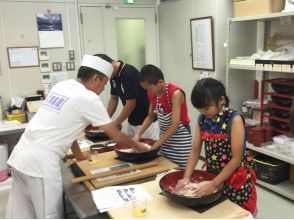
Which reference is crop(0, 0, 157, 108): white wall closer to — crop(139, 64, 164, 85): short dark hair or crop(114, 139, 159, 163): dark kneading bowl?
crop(139, 64, 164, 85): short dark hair

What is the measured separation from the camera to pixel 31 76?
12.7ft

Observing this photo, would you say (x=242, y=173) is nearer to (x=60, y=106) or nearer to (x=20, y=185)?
(x=60, y=106)

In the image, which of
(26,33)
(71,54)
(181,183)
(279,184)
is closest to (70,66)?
(71,54)

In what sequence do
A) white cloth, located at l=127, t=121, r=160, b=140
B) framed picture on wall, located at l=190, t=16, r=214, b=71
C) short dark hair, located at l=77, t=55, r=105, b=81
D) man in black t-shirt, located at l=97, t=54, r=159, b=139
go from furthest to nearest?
framed picture on wall, located at l=190, t=16, r=214, b=71
white cloth, located at l=127, t=121, r=160, b=140
man in black t-shirt, located at l=97, t=54, r=159, b=139
short dark hair, located at l=77, t=55, r=105, b=81

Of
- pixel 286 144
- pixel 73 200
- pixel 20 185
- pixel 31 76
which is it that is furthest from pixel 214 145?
pixel 31 76

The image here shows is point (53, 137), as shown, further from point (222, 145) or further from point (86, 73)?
point (222, 145)

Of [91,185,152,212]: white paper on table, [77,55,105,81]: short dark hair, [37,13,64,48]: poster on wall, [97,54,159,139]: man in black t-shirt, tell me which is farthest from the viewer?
[37,13,64,48]: poster on wall

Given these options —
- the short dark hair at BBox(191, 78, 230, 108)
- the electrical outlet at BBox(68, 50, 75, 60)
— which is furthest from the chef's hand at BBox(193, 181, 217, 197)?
the electrical outlet at BBox(68, 50, 75, 60)

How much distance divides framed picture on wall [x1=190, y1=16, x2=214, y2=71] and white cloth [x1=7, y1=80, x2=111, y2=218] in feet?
7.18

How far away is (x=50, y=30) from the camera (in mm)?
3842

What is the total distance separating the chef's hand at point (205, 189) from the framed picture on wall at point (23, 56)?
307 cm

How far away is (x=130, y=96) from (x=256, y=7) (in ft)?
4.91

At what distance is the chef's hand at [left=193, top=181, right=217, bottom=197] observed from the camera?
1355mm

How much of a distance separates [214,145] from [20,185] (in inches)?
43.8
